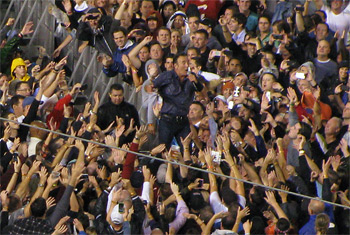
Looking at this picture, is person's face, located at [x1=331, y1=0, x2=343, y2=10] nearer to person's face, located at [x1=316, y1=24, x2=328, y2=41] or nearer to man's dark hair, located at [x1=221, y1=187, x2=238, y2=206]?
person's face, located at [x1=316, y1=24, x2=328, y2=41]

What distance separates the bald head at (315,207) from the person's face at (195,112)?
188 centimetres

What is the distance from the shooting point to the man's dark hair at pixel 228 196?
10.6 meters

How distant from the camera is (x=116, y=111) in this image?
12.0m

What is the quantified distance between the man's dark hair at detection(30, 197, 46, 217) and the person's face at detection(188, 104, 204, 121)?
1915mm

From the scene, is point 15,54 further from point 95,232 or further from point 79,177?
point 95,232

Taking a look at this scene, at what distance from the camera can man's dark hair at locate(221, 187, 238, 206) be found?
10633mm

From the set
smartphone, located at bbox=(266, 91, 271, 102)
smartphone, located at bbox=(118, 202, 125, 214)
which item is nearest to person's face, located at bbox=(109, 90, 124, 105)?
smartphone, located at bbox=(266, 91, 271, 102)

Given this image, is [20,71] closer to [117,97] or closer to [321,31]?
[117,97]

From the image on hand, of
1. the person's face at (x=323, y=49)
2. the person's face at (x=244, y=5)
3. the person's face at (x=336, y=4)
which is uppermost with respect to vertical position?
the person's face at (x=336, y=4)

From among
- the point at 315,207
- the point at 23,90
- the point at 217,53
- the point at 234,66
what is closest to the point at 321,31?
the point at 234,66

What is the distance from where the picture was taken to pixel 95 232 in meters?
A: 10.5

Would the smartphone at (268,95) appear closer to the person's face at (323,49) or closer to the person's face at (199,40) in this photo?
the person's face at (323,49)

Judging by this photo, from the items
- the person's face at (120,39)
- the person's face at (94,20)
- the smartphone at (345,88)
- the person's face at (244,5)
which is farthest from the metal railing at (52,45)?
the smartphone at (345,88)

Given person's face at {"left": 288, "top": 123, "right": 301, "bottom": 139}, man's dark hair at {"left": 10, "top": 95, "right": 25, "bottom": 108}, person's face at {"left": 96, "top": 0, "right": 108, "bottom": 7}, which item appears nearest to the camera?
person's face at {"left": 288, "top": 123, "right": 301, "bottom": 139}
